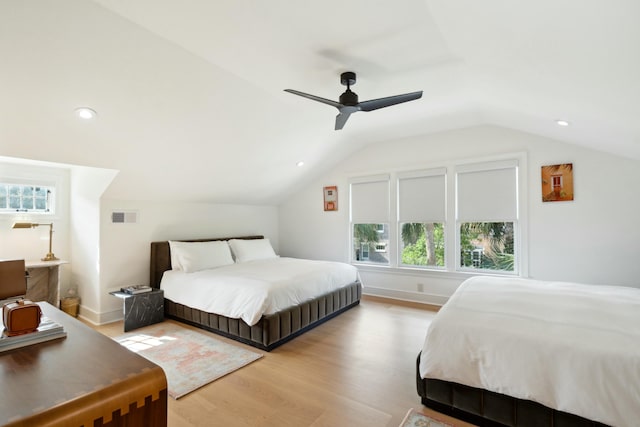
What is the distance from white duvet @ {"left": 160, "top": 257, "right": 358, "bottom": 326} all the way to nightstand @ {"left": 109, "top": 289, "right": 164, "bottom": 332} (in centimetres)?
15

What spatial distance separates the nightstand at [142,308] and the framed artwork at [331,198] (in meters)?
3.14

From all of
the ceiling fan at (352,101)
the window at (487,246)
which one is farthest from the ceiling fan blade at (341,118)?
the window at (487,246)

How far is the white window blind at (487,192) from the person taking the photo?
4.25m

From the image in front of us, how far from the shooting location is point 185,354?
3.04 m

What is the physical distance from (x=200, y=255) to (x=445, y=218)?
368cm

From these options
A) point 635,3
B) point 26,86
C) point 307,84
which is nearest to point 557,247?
point 635,3

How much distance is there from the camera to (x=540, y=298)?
2.53m

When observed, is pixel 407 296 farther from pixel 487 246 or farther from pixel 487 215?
pixel 487 215

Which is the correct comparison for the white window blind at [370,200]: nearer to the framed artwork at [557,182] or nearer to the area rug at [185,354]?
the framed artwork at [557,182]

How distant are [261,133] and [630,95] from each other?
340cm

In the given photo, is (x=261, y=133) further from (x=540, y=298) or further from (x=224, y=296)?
(x=540, y=298)

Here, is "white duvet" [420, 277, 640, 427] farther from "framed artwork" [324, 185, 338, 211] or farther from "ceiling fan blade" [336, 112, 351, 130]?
"framed artwork" [324, 185, 338, 211]

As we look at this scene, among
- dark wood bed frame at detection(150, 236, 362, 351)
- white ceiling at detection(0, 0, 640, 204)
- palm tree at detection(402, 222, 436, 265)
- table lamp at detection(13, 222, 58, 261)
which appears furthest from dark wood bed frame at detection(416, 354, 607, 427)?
table lamp at detection(13, 222, 58, 261)

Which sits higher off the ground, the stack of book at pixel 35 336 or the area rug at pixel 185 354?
the stack of book at pixel 35 336
